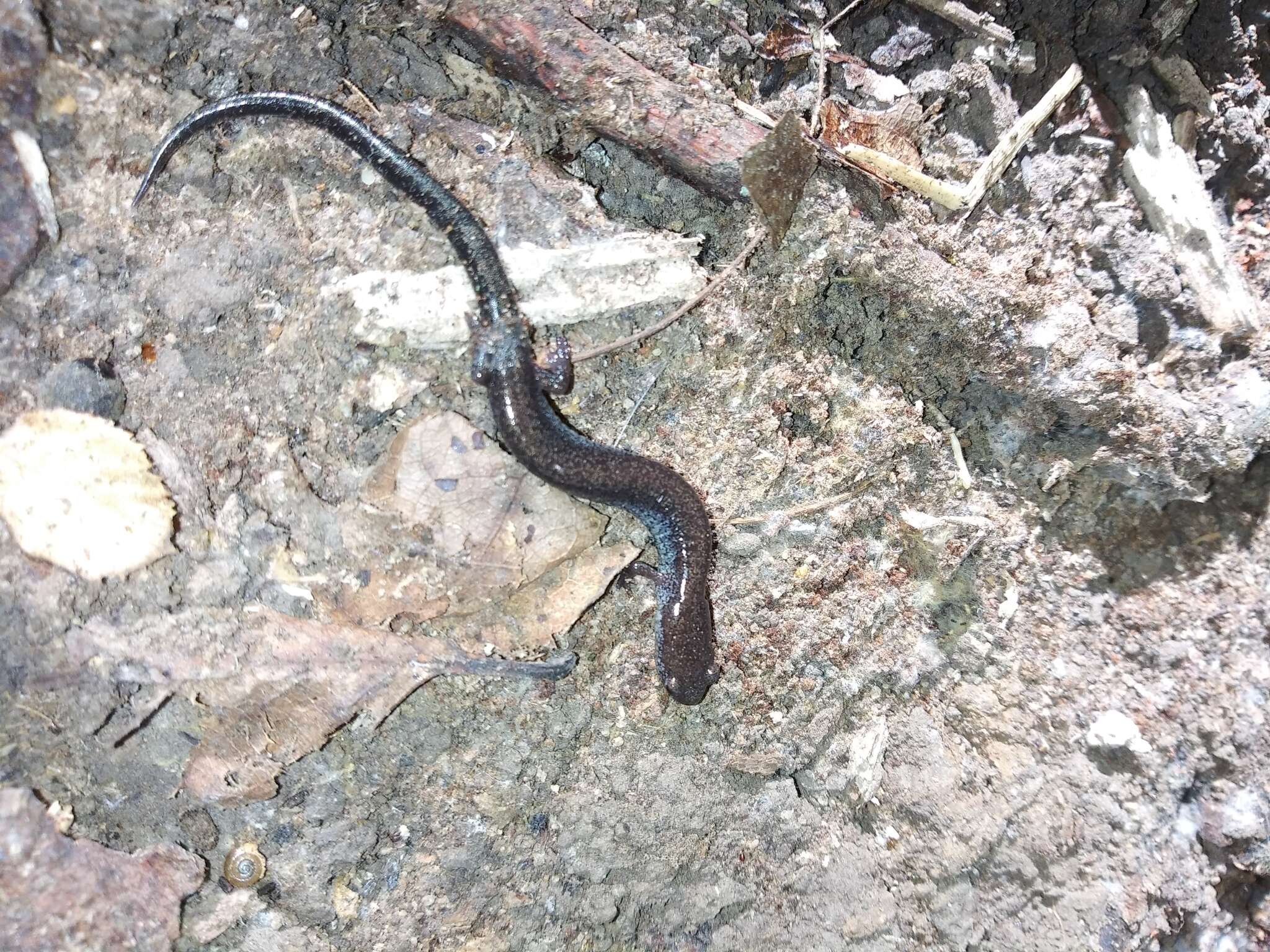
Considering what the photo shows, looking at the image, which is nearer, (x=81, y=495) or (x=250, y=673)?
(x=81, y=495)

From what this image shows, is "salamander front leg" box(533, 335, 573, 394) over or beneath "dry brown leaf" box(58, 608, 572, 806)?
over

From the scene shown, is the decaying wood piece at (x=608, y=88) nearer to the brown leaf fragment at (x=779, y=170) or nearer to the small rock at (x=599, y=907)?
the brown leaf fragment at (x=779, y=170)

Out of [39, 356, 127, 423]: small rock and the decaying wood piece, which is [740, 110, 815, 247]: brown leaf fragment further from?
[39, 356, 127, 423]: small rock

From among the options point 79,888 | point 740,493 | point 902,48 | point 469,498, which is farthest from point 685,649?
point 902,48

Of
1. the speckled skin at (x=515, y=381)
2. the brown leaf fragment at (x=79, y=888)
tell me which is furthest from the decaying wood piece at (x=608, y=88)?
the brown leaf fragment at (x=79, y=888)

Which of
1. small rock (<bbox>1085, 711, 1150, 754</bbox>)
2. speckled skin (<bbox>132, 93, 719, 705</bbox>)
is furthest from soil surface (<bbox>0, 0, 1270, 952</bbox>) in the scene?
speckled skin (<bbox>132, 93, 719, 705</bbox>)

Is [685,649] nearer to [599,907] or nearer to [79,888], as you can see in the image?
[599,907]
